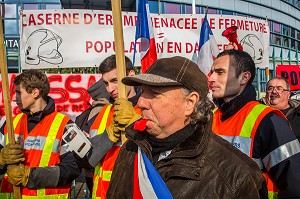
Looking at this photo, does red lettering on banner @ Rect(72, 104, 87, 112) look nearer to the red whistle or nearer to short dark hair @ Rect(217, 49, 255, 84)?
short dark hair @ Rect(217, 49, 255, 84)

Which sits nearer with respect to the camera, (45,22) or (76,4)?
(45,22)

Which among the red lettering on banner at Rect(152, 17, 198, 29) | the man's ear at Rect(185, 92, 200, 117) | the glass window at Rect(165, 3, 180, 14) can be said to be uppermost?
the glass window at Rect(165, 3, 180, 14)

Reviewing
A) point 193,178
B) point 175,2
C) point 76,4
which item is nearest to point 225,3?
point 175,2

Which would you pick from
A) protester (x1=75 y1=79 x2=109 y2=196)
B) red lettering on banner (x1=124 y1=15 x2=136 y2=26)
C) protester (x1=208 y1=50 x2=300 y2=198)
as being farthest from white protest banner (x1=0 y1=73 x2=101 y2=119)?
protester (x1=208 y1=50 x2=300 y2=198)

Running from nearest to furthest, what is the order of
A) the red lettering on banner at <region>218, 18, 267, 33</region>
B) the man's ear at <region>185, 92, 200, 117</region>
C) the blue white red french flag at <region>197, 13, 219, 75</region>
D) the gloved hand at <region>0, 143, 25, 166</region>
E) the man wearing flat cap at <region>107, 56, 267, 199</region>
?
the man wearing flat cap at <region>107, 56, 267, 199</region>, the man's ear at <region>185, 92, 200, 117</region>, the gloved hand at <region>0, 143, 25, 166</region>, the blue white red french flag at <region>197, 13, 219, 75</region>, the red lettering on banner at <region>218, 18, 267, 33</region>

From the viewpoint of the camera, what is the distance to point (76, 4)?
2386cm

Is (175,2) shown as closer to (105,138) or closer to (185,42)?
(185,42)

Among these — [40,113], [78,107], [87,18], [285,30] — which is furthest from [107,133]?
[285,30]

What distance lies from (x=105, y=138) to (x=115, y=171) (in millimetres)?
921

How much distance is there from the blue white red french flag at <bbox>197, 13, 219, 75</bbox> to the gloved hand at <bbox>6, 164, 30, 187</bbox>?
10.6 feet

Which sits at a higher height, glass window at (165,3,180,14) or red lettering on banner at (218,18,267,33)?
glass window at (165,3,180,14)

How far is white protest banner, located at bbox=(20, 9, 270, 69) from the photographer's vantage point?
6496 mm

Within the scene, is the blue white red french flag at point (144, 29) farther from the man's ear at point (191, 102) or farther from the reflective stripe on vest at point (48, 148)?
the man's ear at point (191, 102)

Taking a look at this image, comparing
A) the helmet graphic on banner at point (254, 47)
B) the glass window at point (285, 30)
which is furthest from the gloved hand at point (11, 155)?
the glass window at point (285, 30)
